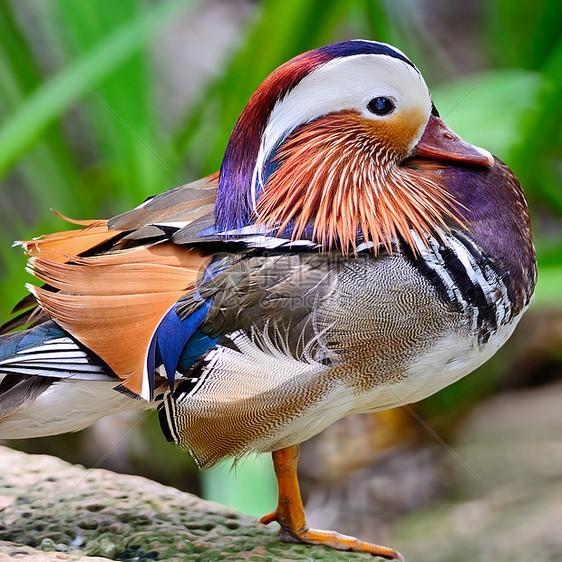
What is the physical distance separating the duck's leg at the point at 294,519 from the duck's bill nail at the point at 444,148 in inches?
22.7

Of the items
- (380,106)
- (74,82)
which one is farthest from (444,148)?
(74,82)

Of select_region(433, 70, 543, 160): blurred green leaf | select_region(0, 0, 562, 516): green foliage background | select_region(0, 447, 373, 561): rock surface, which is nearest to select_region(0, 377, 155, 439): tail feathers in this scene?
select_region(0, 447, 373, 561): rock surface

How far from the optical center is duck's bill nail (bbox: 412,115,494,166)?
137 cm

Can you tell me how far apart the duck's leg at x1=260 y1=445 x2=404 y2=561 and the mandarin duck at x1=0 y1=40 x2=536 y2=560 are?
115 mm

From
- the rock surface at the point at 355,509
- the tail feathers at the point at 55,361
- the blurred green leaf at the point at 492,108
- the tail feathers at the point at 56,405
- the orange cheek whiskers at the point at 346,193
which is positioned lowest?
the rock surface at the point at 355,509

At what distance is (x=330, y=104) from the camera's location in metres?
1.29

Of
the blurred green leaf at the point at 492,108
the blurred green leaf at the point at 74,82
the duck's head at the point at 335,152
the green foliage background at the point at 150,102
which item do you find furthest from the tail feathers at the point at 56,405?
the blurred green leaf at the point at 492,108

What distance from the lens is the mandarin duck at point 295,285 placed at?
4.07ft

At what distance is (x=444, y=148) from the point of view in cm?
137

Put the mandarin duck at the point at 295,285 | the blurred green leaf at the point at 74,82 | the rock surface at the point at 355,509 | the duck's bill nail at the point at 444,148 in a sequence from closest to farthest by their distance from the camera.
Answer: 1. the mandarin duck at the point at 295,285
2. the duck's bill nail at the point at 444,148
3. the rock surface at the point at 355,509
4. the blurred green leaf at the point at 74,82

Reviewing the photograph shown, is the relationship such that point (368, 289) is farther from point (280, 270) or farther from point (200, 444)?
point (200, 444)

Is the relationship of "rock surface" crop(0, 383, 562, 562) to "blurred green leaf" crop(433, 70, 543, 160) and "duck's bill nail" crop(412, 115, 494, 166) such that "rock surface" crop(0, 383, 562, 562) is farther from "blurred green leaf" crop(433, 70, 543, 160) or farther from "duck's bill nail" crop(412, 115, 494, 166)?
"blurred green leaf" crop(433, 70, 543, 160)

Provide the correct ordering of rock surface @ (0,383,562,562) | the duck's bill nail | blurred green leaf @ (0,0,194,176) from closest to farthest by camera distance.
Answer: the duck's bill nail
rock surface @ (0,383,562,562)
blurred green leaf @ (0,0,194,176)

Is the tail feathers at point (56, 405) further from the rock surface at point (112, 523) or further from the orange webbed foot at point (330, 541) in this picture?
the orange webbed foot at point (330, 541)
